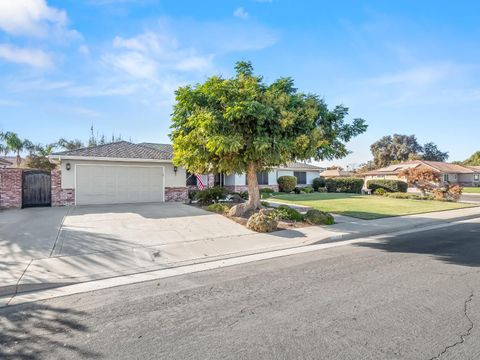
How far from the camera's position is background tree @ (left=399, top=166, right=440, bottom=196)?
23.7 metres

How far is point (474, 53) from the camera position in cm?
1283

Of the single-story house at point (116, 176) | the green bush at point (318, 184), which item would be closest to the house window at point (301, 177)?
the green bush at point (318, 184)

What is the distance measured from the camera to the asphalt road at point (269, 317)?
3.15m

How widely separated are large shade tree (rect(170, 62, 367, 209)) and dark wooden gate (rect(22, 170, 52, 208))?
902 centimetres

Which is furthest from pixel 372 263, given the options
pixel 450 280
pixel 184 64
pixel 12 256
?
pixel 184 64

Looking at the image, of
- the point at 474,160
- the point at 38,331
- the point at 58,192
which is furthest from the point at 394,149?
the point at 38,331

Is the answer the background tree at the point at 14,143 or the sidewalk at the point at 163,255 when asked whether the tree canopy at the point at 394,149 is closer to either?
the sidewalk at the point at 163,255

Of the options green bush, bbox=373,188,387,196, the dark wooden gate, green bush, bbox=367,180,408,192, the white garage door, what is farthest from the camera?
green bush, bbox=367,180,408,192

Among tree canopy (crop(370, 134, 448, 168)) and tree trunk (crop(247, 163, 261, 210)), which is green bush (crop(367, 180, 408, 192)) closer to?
tree trunk (crop(247, 163, 261, 210))

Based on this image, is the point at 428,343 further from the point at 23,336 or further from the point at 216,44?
the point at 216,44

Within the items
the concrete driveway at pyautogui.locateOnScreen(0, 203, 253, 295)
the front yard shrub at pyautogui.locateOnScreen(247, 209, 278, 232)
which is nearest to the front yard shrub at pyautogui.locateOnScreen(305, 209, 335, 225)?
the front yard shrub at pyautogui.locateOnScreen(247, 209, 278, 232)

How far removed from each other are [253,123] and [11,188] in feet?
43.6

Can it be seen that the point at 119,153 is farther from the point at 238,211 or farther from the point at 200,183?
the point at 238,211

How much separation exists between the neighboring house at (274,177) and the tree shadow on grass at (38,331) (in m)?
18.1
